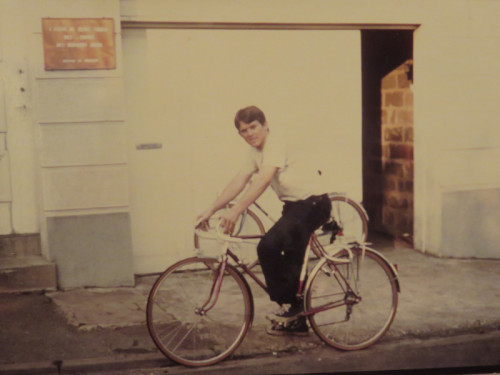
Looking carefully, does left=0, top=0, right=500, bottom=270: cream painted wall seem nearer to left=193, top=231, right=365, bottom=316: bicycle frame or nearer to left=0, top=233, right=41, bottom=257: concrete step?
left=0, top=233, right=41, bottom=257: concrete step

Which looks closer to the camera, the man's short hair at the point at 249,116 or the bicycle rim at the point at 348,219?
the man's short hair at the point at 249,116

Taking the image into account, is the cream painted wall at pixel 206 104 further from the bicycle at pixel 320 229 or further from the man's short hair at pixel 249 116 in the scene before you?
the man's short hair at pixel 249 116

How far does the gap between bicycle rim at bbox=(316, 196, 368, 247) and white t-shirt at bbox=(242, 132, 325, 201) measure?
2323mm

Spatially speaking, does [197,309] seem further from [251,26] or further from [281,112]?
[251,26]

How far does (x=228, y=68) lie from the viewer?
7902 millimetres

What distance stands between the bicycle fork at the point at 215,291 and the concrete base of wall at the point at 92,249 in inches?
86.1

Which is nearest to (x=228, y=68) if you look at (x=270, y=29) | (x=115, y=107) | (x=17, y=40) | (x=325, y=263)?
(x=270, y=29)

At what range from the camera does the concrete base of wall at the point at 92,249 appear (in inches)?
286

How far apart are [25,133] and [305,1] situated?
299cm

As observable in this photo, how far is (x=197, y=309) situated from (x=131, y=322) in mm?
1047

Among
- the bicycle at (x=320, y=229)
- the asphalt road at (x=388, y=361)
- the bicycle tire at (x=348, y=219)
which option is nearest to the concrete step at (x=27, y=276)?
the bicycle at (x=320, y=229)

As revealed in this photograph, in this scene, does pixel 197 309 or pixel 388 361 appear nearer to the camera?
pixel 197 309

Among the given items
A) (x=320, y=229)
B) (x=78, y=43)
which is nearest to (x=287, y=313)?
(x=320, y=229)

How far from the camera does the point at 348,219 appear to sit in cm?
841
